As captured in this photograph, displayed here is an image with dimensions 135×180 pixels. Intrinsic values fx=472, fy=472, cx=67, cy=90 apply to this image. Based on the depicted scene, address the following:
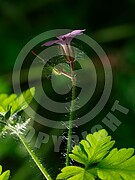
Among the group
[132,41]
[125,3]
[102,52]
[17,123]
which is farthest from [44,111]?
[17,123]

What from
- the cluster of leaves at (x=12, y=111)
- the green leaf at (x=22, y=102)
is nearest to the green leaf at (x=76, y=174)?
the cluster of leaves at (x=12, y=111)

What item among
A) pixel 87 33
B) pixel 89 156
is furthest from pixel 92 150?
pixel 87 33

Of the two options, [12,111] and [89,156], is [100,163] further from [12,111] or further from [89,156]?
[12,111]

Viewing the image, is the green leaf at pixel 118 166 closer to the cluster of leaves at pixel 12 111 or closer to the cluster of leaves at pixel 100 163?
the cluster of leaves at pixel 100 163

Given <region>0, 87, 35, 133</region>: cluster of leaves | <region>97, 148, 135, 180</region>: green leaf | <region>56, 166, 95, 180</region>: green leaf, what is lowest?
<region>97, 148, 135, 180</region>: green leaf

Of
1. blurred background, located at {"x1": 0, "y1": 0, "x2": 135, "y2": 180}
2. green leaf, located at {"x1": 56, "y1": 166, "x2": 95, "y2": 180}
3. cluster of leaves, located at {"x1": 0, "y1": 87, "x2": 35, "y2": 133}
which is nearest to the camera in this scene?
green leaf, located at {"x1": 56, "y1": 166, "x2": 95, "y2": 180}

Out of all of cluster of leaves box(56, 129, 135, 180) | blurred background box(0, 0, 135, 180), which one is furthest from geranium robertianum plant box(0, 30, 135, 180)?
blurred background box(0, 0, 135, 180)

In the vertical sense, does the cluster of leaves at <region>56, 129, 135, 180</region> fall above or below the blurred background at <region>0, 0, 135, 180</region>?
below

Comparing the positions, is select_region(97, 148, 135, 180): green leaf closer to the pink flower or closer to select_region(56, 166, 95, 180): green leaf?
select_region(56, 166, 95, 180): green leaf
